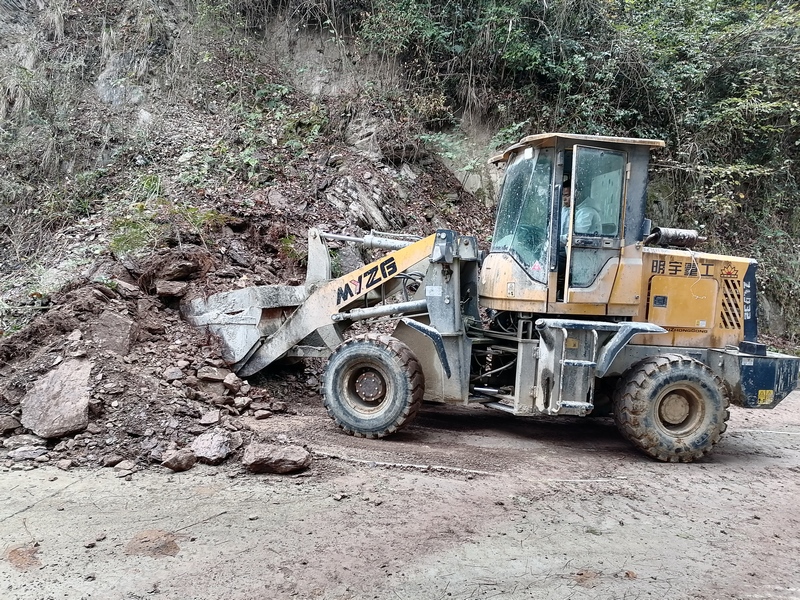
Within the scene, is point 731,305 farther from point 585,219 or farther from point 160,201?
point 160,201

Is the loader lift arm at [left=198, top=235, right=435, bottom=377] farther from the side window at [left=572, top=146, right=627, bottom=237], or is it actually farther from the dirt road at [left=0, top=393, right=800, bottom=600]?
the side window at [left=572, top=146, right=627, bottom=237]

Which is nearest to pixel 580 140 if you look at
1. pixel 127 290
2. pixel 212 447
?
pixel 212 447

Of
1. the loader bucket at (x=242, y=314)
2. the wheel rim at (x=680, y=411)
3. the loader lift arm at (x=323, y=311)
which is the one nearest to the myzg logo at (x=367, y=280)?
the loader lift arm at (x=323, y=311)

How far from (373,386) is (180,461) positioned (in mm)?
1721

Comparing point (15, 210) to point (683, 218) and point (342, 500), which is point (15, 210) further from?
point (683, 218)

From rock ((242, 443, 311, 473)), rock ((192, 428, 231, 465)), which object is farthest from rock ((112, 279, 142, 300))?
rock ((242, 443, 311, 473))

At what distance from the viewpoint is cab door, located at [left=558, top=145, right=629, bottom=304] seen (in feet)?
16.2

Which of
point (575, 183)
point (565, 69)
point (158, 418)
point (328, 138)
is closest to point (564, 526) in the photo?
point (575, 183)

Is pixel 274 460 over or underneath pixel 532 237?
underneath

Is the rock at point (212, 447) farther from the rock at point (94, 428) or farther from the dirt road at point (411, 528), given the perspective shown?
the rock at point (94, 428)

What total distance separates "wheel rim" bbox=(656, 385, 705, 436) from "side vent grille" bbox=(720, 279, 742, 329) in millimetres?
868

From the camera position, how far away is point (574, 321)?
4.93 metres

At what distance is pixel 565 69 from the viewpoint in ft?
34.4

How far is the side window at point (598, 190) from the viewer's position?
A: 16.2 feet
